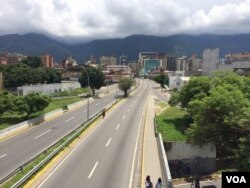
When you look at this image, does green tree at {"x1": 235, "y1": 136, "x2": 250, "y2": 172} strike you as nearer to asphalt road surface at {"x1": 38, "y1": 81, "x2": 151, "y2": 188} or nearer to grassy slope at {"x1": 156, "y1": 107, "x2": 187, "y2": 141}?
asphalt road surface at {"x1": 38, "y1": 81, "x2": 151, "y2": 188}

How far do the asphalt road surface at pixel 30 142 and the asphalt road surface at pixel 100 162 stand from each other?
3.90 m

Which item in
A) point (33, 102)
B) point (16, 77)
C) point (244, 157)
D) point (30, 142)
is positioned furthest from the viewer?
point (16, 77)

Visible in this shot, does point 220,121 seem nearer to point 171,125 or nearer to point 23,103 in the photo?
point 171,125

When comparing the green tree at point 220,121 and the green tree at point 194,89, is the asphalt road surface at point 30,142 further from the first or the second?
the green tree at point 194,89

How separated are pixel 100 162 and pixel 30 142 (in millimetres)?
13600

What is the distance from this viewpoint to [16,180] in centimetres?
2886

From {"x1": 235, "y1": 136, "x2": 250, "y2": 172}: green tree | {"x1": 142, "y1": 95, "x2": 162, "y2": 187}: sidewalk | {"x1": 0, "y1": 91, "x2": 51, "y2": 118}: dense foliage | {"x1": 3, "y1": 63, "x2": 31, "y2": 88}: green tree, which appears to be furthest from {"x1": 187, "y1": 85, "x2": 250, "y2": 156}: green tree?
{"x1": 3, "y1": 63, "x2": 31, "y2": 88}: green tree

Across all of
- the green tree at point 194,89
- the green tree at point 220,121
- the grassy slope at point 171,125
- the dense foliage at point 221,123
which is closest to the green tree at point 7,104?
the grassy slope at point 171,125

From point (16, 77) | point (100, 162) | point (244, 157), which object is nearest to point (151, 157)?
point (100, 162)

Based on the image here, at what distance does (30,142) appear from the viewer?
4588 centimetres

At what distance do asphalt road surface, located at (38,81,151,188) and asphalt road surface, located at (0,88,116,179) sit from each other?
3.90 metres

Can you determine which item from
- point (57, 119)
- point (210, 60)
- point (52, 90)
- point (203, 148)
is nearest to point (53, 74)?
point (52, 90)

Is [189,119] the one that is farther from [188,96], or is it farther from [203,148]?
[203,148]

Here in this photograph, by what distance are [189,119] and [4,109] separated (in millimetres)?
28551
